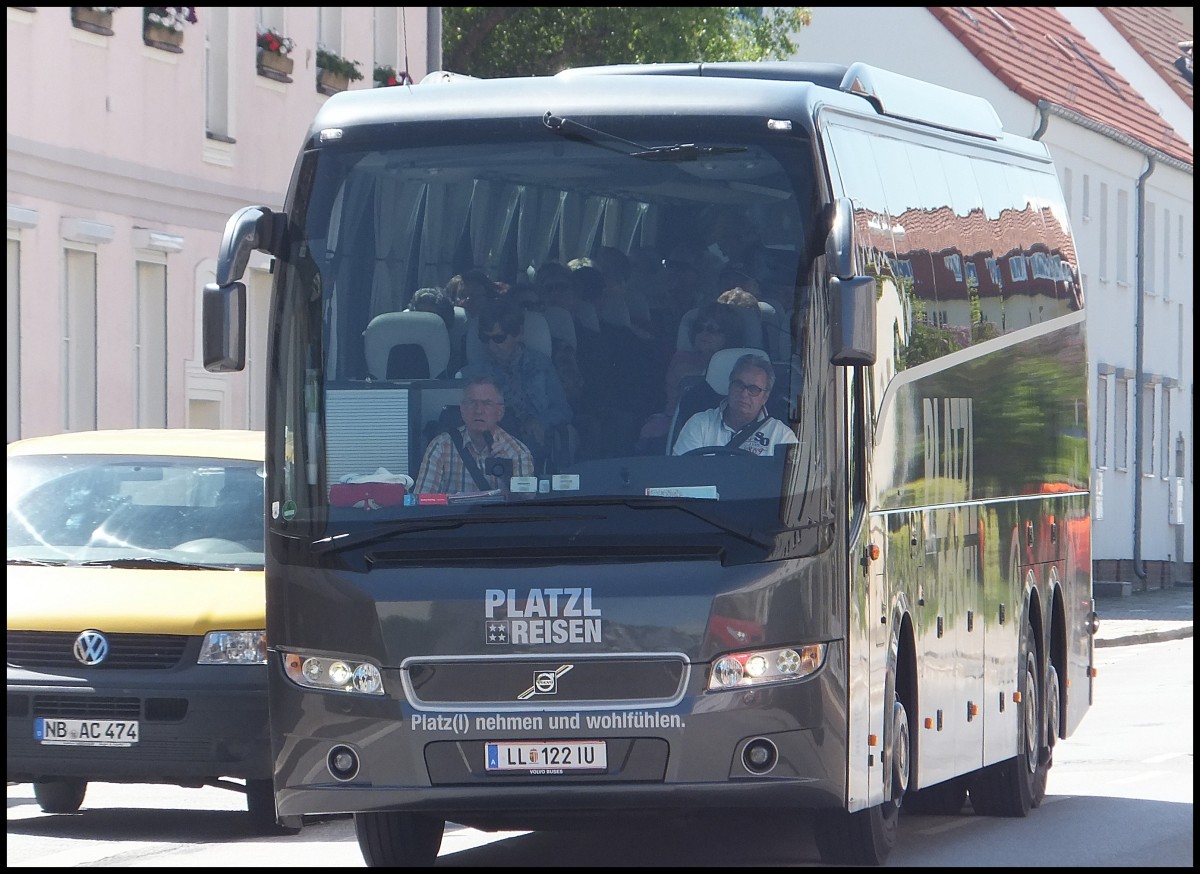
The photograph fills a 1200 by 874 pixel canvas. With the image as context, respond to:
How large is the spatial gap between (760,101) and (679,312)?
2.93 feet

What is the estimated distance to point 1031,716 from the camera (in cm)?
1462

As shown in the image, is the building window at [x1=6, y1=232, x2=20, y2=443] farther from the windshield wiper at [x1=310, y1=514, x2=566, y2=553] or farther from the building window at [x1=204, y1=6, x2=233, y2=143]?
the windshield wiper at [x1=310, y1=514, x2=566, y2=553]

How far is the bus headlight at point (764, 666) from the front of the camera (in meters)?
10.2

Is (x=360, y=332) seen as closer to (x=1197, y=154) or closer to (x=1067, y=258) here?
(x=1067, y=258)

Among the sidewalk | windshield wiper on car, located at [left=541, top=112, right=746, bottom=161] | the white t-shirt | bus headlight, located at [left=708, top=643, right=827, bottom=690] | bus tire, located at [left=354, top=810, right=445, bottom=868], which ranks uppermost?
windshield wiper on car, located at [left=541, top=112, right=746, bottom=161]

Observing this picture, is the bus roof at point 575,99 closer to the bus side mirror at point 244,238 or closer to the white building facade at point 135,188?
the bus side mirror at point 244,238

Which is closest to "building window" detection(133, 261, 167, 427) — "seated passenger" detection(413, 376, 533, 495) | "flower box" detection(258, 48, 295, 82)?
"flower box" detection(258, 48, 295, 82)

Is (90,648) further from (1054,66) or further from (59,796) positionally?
(1054,66)

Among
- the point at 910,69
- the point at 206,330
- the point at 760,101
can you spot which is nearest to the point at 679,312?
the point at 760,101

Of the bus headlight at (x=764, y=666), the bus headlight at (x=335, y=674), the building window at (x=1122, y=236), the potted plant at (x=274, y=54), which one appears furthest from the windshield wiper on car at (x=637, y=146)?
the building window at (x=1122, y=236)

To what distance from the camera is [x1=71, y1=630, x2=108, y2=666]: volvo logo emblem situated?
1230 centimetres

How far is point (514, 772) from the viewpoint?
10.2 m

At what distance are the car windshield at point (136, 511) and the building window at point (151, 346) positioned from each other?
15303mm

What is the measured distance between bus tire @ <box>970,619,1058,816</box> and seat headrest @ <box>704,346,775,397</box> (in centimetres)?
439
